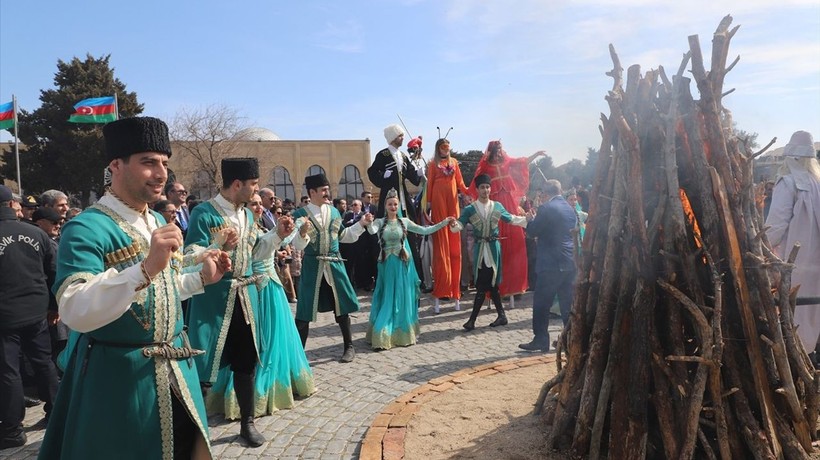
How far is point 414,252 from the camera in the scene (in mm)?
8992

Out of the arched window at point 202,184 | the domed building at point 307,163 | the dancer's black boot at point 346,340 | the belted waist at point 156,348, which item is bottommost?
the dancer's black boot at point 346,340

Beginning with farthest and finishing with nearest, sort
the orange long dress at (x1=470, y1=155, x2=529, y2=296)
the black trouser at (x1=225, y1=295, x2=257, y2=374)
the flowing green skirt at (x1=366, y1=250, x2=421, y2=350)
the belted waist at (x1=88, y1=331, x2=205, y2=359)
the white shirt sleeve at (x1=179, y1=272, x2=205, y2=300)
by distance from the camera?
1. the orange long dress at (x1=470, y1=155, x2=529, y2=296)
2. the flowing green skirt at (x1=366, y1=250, x2=421, y2=350)
3. the black trouser at (x1=225, y1=295, x2=257, y2=374)
4. the white shirt sleeve at (x1=179, y1=272, x2=205, y2=300)
5. the belted waist at (x1=88, y1=331, x2=205, y2=359)

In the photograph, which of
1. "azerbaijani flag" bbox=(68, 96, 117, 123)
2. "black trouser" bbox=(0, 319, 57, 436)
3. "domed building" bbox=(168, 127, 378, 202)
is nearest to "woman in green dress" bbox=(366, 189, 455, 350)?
"black trouser" bbox=(0, 319, 57, 436)

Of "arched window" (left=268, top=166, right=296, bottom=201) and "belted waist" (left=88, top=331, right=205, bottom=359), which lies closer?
"belted waist" (left=88, top=331, right=205, bottom=359)

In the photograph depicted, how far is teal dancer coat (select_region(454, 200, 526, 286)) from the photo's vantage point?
27.5 ft

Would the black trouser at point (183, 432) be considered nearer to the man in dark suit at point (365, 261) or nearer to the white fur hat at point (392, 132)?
the white fur hat at point (392, 132)

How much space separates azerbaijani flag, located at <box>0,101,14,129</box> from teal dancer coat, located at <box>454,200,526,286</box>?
21.1 meters

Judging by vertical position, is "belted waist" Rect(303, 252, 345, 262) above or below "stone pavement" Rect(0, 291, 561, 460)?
above

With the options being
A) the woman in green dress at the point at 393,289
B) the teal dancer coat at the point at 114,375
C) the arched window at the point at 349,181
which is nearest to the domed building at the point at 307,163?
the arched window at the point at 349,181

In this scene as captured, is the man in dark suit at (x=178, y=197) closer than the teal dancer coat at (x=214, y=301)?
No

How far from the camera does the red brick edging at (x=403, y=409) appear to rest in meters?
3.98

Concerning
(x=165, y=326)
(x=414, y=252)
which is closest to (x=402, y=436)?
(x=165, y=326)

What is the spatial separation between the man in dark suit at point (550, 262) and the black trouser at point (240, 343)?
139 inches

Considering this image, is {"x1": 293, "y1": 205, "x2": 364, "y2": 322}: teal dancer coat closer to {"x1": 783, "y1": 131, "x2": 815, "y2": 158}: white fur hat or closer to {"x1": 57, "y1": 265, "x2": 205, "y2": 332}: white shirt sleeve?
{"x1": 57, "y1": 265, "x2": 205, "y2": 332}: white shirt sleeve
